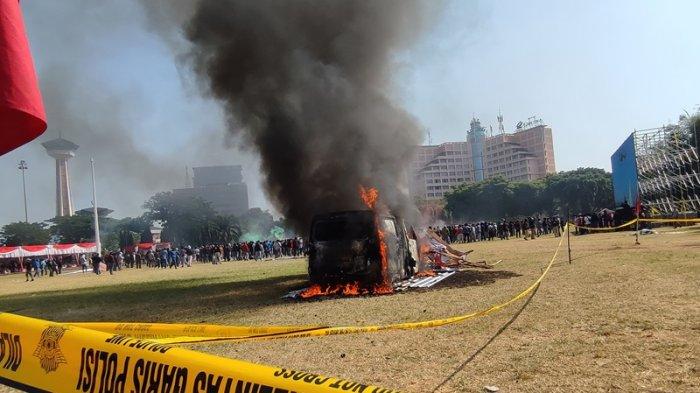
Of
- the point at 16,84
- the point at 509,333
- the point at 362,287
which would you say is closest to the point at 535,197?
the point at 362,287

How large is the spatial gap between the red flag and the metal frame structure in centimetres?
3852

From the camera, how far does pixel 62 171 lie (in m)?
145

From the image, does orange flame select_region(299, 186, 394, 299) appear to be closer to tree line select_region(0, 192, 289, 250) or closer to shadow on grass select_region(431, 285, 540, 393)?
shadow on grass select_region(431, 285, 540, 393)

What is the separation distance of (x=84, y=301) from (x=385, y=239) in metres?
8.82

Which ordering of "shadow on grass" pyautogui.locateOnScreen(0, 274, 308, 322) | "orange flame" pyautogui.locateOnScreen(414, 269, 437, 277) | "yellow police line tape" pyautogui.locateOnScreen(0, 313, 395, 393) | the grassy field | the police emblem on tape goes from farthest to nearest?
"orange flame" pyautogui.locateOnScreen(414, 269, 437, 277) → "shadow on grass" pyautogui.locateOnScreen(0, 274, 308, 322) → the grassy field → the police emblem on tape → "yellow police line tape" pyautogui.locateOnScreen(0, 313, 395, 393)

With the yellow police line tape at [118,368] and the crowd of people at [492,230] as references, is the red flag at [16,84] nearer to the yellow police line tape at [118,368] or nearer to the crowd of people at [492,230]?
the yellow police line tape at [118,368]

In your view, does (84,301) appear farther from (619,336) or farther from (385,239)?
(619,336)

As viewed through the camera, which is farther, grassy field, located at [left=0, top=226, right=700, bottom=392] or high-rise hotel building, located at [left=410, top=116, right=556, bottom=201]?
high-rise hotel building, located at [left=410, top=116, right=556, bottom=201]

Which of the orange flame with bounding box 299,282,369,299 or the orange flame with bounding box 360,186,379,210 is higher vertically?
the orange flame with bounding box 360,186,379,210

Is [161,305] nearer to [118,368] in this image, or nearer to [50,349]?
[50,349]

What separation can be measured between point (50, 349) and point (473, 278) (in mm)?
10283

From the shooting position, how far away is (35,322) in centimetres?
338

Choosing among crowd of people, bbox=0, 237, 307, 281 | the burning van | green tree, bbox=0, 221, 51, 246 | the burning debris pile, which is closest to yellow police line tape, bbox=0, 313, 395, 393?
the burning van

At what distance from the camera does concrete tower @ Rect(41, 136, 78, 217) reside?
141m
